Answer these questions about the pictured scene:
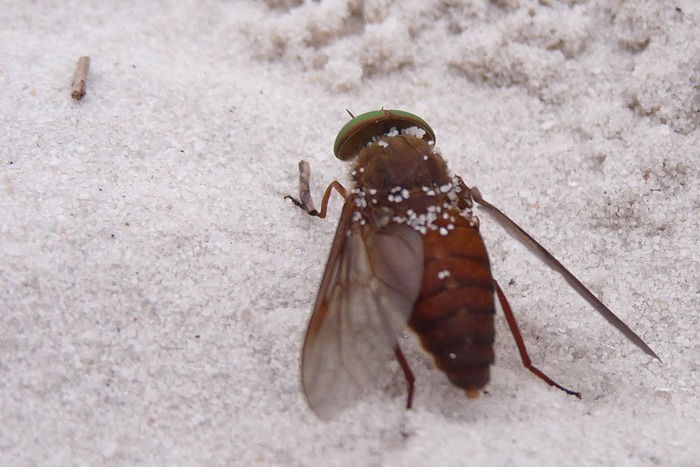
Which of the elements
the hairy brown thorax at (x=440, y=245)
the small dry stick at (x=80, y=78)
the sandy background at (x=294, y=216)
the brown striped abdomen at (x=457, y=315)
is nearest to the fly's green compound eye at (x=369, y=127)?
the hairy brown thorax at (x=440, y=245)

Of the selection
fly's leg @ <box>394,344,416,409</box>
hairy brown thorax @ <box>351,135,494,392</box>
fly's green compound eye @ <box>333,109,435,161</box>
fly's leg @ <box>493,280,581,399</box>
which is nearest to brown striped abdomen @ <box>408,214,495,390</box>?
hairy brown thorax @ <box>351,135,494,392</box>

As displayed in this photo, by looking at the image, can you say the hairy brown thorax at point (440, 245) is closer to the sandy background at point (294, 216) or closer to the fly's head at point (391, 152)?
the fly's head at point (391, 152)

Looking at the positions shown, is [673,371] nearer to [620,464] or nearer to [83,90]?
[620,464]

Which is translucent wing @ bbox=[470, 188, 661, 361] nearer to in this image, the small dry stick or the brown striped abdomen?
the brown striped abdomen

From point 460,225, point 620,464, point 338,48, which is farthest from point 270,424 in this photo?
point 338,48

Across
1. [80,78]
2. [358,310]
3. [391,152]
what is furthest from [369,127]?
[80,78]
